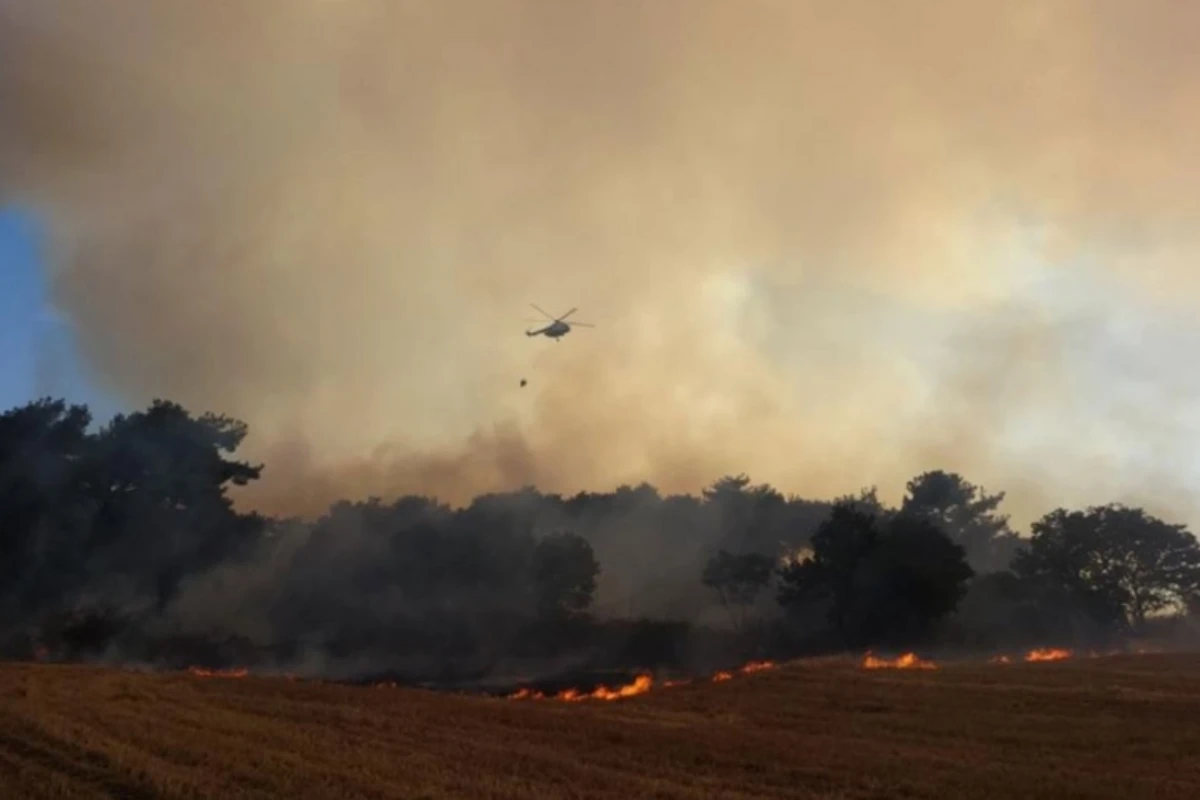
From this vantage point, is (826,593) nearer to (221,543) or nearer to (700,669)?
(700,669)

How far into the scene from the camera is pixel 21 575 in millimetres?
82438

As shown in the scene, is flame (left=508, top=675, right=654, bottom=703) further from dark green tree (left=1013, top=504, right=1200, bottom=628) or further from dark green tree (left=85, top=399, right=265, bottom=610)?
dark green tree (left=1013, top=504, right=1200, bottom=628)

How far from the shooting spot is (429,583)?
102m

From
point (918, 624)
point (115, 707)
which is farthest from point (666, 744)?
point (918, 624)

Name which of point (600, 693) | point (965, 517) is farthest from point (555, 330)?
point (965, 517)

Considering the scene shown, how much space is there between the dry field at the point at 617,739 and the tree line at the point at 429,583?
39.3 metres

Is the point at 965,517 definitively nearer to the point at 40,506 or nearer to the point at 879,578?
the point at 879,578

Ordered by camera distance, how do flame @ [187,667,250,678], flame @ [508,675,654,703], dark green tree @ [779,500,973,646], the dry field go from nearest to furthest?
the dry field, flame @ [187,667,250,678], flame @ [508,675,654,703], dark green tree @ [779,500,973,646]

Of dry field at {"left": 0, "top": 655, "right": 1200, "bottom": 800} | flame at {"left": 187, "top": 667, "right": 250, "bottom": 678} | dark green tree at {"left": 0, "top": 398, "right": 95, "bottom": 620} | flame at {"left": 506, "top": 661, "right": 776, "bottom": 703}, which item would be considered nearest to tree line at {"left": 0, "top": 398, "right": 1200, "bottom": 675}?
dark green tree at {"left": 0, "top": 398, "right": 95, "bottom": 620}

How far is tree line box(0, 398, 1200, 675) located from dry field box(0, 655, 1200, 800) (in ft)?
129

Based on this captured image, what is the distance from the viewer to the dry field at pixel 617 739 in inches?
840

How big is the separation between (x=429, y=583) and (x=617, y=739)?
7484 centimetres

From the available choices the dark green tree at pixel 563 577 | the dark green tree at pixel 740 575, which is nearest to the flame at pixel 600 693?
the dark green tree at pixel 563 577

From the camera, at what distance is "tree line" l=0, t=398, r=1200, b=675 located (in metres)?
81.9
